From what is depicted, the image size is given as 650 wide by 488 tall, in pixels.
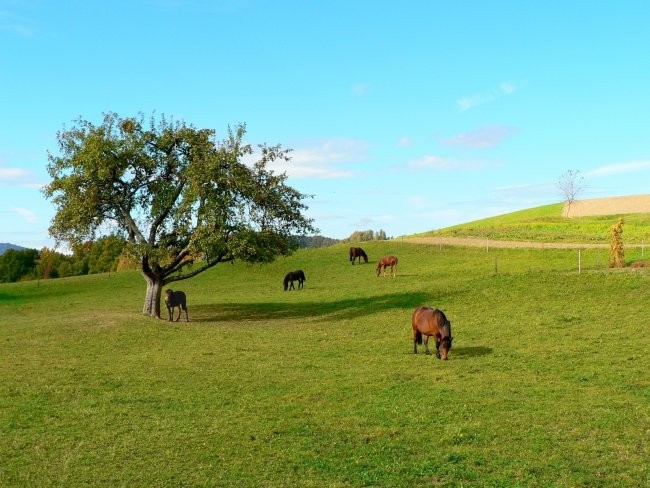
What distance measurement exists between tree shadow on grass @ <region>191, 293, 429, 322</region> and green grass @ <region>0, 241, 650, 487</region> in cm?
47

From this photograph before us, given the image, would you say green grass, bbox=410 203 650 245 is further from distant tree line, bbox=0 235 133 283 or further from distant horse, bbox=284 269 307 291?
distant tree line, bbox=0 235 133 283

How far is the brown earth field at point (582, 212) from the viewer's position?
216 ft

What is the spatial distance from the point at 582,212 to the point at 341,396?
11505 cm

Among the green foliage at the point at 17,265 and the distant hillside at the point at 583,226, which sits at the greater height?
the distant hillside at the point at 583,226

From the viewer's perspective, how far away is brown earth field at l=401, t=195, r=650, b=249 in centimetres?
6588

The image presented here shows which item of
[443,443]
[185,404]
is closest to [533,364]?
[443,443]

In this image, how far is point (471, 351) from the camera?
76.4 feet

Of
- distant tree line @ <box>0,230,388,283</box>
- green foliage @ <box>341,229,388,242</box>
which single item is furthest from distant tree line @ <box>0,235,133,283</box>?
green foliage @ <box>341,229,388,242</box>

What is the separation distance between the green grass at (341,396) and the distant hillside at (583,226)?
36860mm

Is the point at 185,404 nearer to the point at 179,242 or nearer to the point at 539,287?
the point at 179,242

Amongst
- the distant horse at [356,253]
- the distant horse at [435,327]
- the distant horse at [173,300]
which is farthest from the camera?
the distant horse at [356,253]

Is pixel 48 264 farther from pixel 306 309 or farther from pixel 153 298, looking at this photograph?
pixel 306 309

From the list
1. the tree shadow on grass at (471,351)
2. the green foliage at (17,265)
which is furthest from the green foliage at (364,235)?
the tree shadow on grass at (471,351)

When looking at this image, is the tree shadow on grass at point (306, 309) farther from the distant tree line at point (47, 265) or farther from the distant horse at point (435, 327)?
the distant tree line at point (47, 265)
